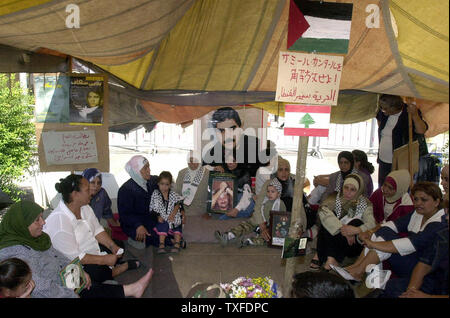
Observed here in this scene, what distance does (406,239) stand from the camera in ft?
9.35

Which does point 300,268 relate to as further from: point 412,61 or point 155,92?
point 155,92

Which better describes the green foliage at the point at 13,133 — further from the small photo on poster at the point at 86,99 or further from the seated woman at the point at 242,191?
the seated woman at the point at 242,191

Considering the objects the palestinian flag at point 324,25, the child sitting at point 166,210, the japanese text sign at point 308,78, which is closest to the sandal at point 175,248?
the child sitting at point 166,210

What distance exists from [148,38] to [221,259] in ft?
8.15

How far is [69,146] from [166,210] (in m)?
1.33

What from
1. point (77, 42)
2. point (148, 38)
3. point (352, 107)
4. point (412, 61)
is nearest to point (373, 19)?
point (412, 61)

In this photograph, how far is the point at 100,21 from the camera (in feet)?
8.43

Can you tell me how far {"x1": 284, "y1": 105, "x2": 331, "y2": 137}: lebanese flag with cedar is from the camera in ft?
7.81

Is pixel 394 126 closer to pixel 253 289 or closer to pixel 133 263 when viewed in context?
pixel 253 289

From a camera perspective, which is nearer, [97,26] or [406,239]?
[97,26]

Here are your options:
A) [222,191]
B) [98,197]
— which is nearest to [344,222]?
[222,191]

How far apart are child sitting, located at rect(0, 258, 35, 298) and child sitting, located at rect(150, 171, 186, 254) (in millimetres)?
2249
